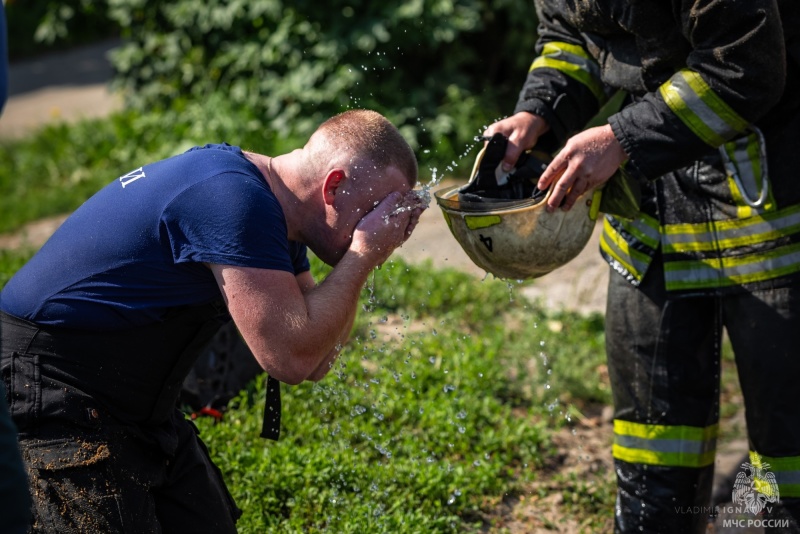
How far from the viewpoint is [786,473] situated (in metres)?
2.75

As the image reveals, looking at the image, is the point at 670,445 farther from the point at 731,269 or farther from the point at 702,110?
the point at 702,110

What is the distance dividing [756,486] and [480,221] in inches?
44.7

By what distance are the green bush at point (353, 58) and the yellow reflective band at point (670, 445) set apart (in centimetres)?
392

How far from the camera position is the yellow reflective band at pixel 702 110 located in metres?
2.54

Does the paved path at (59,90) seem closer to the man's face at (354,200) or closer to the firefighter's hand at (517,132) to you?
the firefighter's hand at (517,132)

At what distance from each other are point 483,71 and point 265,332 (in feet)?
19.7

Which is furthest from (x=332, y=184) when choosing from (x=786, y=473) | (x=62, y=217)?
(x=62, y=217)

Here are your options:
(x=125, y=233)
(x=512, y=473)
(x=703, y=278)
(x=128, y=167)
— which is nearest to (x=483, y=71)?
(x=128, y=167)

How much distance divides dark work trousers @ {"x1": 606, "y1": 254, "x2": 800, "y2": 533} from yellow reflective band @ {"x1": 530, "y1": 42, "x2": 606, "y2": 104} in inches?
24.1

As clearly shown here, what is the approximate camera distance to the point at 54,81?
12742mm

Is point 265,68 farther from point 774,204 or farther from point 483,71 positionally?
point 774,204

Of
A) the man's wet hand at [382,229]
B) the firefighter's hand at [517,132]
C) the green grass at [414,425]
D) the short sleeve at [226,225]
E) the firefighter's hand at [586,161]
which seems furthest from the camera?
the green grass at [414,425]

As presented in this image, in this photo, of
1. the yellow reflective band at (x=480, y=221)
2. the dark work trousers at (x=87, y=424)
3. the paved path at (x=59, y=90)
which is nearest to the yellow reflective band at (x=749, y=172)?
the yellow reflective band at (x=480, y=221)

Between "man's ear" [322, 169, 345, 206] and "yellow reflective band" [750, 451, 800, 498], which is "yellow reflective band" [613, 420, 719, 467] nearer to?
"yellow reflective band" [750, 451, 800, 498]
